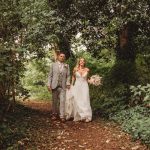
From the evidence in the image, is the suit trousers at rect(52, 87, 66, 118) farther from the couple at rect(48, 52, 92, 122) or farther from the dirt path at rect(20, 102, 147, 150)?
the dirt path at rect(20, 102, 147, 150)

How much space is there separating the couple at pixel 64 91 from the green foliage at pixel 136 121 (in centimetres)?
105

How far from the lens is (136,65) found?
15750 millimetres

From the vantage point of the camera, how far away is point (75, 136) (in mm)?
11500

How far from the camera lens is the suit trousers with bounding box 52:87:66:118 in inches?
535

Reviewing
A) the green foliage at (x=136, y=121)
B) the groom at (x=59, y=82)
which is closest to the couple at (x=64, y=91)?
the groom at (x=59, y=82)

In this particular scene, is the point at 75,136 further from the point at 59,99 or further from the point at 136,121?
the point at 59,99

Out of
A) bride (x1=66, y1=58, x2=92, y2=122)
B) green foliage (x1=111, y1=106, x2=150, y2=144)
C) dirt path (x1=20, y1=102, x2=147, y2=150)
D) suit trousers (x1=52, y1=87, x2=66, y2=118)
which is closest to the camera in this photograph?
dirt path (x1=20, y1=102, x2=147, y2=150)

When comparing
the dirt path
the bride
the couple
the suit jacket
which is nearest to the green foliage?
the dirt path

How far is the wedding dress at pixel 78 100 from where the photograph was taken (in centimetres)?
1377

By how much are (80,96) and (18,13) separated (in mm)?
3520

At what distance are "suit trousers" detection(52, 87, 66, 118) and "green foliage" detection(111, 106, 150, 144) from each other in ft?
5.57

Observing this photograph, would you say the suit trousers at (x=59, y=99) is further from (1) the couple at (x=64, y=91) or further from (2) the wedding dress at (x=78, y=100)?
(2) the wedding dress at (x=78, y=100)

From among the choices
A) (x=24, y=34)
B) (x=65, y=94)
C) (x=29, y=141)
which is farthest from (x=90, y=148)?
(x=24, y=34)

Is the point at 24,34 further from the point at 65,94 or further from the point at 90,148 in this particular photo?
the point at 90,148
